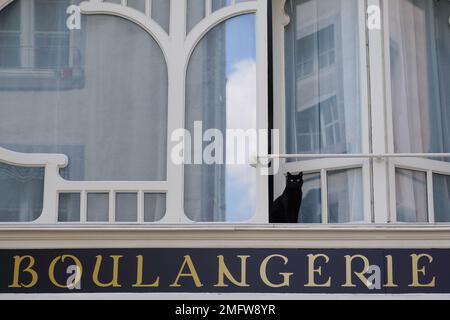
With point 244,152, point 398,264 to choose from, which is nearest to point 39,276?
point 244,152

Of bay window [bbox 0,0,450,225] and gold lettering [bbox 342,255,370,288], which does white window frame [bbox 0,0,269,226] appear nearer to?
bay window [bbox 0,0,450,225]

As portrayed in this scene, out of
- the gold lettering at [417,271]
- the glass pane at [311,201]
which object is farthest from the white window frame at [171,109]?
the gold lettering at [417,271]

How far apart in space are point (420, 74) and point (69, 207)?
3.70m

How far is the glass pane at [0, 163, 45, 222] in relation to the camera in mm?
12711

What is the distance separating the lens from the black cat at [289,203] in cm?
1257

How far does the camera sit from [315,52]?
13289mm

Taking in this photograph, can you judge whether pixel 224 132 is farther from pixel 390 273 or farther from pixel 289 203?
pixel 390 273

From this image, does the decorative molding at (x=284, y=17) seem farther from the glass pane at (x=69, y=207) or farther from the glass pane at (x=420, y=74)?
the glass pane at (x=69, y=207)

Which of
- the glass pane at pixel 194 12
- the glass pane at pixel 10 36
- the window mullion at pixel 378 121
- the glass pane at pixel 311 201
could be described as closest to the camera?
the window mullion at pixel 378 121

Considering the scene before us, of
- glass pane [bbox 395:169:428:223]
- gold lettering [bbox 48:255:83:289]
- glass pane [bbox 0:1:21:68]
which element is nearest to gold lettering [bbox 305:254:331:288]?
glass pane [bbox 395:169:428:223]

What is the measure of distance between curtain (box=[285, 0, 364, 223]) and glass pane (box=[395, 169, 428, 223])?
390mm

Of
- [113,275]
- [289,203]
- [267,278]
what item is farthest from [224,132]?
[113,275]

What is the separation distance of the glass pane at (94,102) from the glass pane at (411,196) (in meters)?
2.25
